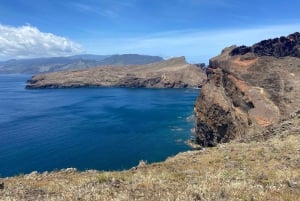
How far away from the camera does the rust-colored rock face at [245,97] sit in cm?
7231

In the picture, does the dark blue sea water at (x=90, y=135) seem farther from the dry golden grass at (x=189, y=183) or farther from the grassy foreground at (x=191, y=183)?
the dry golden grass at (x=189, y=183)

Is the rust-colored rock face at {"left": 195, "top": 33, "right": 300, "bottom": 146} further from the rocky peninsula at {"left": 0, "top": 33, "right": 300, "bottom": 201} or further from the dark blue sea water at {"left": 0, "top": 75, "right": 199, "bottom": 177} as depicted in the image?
the dark blue sea water at {"left": 0, "top": 75, "right": 199, "bottom": 177}

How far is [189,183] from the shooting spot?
14.9 metres

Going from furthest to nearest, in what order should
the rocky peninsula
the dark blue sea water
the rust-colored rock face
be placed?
the dark blue sea water
the rust-colored rock face
the rocky peninsula

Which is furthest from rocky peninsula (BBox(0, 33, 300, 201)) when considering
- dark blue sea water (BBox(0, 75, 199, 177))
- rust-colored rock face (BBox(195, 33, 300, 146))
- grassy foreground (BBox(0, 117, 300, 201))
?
dark blue sea water (BBox(0, 75, 199, 177))

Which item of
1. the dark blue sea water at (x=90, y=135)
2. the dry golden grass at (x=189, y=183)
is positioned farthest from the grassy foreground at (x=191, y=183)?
the dark blue sea water at (x=90, y=135)

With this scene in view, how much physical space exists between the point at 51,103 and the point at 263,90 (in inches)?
5261

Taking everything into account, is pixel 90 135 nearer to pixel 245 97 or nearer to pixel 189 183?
pixel 245 97

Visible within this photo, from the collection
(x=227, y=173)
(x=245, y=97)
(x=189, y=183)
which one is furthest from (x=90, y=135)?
(x=189, y=183)

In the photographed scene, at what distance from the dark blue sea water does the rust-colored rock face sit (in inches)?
412

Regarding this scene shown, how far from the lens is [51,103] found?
188 metres

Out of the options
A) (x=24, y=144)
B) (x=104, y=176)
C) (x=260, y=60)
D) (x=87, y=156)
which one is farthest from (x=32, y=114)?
(x=104, y=176)

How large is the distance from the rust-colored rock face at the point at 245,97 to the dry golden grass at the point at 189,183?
44.7 meters

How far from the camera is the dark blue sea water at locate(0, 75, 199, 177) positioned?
82.5m
